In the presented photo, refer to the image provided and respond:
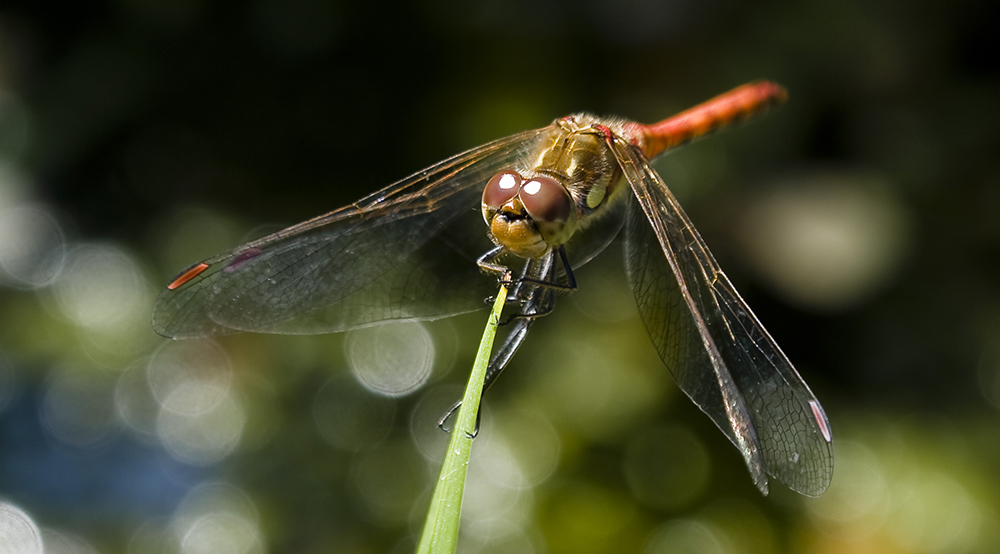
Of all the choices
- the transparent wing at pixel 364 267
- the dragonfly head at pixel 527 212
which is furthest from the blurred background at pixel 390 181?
the dragonfly head at pixel 527 212

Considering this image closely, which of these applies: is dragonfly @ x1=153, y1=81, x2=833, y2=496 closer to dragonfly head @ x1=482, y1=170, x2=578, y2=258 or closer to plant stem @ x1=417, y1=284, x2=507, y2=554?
dragonfly head @ x1=482, y1=170, x2=578, y2=258

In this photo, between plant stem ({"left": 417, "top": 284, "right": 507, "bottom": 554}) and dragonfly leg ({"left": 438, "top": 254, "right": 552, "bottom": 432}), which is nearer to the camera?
plant stem ({"left": 417, "top": 284, "right": 507, "bottom": 554})

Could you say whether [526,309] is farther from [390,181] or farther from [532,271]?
[390,181]

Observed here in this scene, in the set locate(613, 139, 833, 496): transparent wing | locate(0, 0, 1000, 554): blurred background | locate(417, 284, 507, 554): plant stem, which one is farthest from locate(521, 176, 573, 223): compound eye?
locate(0, 0, 1000, 554): blurred background

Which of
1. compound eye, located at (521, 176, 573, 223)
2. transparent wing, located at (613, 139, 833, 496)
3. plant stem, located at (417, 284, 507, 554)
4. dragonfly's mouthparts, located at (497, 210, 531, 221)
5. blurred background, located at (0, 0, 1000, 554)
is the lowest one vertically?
plant stem, located at (417, 284, 507, 554)

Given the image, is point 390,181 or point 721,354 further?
point 390,181

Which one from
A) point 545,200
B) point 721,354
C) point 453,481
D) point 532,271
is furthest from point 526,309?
point 453,481
